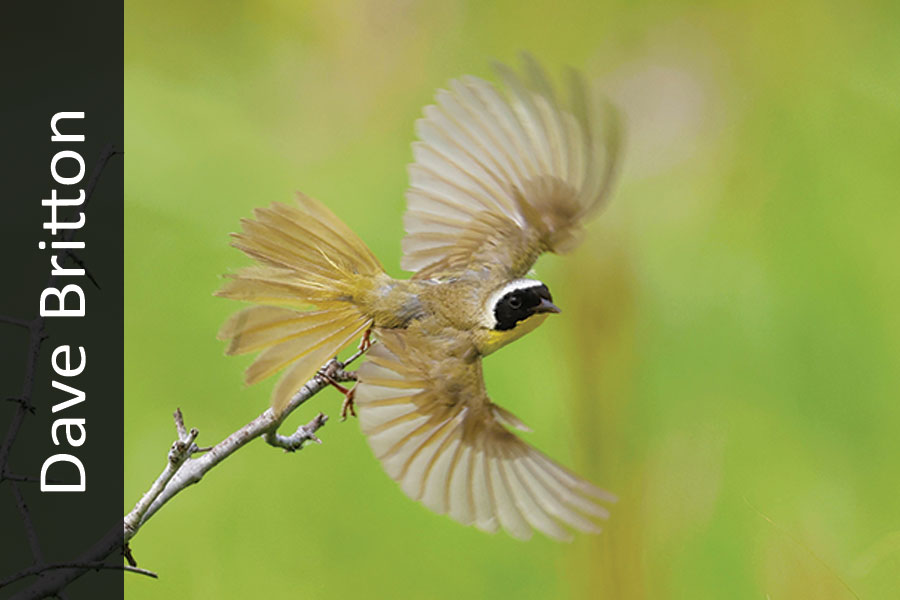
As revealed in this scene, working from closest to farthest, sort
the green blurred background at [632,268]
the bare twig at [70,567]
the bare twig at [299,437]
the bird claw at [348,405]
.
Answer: the bare twig at [70,567] < the bare twig at [299,437] < the bird claw at [348,405] < the green blurred background at [632,268]

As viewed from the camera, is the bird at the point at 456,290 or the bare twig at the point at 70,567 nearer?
the bare twig at the point at 70,567

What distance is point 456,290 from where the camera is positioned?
77cm

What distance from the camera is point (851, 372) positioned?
1399mm

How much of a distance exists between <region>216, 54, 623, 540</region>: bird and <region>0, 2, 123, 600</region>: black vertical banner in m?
0.16

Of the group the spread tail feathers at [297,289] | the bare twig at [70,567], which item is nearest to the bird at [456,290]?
the spread tail feathers at [297,289]

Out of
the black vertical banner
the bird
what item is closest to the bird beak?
the bird

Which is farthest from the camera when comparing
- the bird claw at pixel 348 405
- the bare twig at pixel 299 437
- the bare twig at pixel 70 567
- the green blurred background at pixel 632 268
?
the green blurred background at pixel 632 268

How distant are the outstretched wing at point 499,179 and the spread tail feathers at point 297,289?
3.0 inches

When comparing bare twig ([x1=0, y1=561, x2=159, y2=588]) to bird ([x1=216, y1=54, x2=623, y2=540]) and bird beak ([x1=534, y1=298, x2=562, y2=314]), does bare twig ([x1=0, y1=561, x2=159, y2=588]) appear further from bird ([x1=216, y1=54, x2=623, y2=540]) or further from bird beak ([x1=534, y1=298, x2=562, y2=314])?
bird beak ([x1=534, y1=298, x2=562, y2=314])

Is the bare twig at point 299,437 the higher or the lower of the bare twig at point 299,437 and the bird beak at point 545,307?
the lower

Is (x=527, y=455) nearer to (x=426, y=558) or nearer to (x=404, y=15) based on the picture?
(x=426, y=558)

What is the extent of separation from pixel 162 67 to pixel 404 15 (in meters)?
0.44

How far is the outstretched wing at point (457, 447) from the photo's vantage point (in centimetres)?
69

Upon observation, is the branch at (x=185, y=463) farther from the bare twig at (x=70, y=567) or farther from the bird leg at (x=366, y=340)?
the bird leg at (x=366, y=340)
